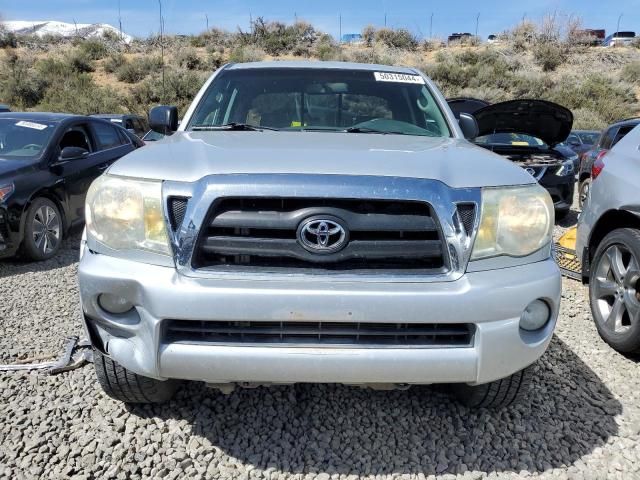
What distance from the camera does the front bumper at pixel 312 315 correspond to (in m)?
1.95

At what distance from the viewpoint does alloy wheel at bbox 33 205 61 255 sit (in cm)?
553

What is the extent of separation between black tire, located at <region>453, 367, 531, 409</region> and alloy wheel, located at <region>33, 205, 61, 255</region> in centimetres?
474

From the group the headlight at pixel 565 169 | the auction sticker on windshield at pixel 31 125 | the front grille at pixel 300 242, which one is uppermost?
the front grille at pixel 300 242

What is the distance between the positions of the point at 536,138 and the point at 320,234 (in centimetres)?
738

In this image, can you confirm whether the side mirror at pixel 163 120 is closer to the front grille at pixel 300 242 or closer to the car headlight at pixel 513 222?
the front grille at pixel 300 242

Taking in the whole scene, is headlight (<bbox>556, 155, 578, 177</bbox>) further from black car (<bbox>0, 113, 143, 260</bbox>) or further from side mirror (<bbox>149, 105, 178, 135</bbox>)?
black car (<bbox>0, 113, 143, 260</bbox>)

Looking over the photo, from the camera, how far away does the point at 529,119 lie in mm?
7305

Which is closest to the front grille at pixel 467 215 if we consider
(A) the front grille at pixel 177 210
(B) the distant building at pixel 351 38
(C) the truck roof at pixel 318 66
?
(A) the front grille at pixel 177 210

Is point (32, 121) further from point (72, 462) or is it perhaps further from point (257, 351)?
point (257, 351)

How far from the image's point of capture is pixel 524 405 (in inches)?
111

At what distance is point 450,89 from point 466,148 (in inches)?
1038

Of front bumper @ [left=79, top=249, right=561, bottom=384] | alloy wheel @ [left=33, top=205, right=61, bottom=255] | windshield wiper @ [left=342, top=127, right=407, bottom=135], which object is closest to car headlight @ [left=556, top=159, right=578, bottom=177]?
windshield wiper @ [left=342, top=127, right=407, bottom=135]

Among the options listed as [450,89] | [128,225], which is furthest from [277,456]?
[450,89]

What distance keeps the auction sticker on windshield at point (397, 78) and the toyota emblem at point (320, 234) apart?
199 centimetres
